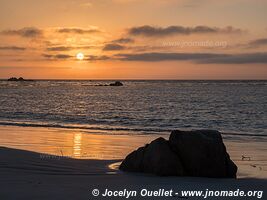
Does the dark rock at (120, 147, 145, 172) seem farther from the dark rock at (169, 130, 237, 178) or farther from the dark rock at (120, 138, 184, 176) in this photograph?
the dark rock at (169, 130, 237, 178)

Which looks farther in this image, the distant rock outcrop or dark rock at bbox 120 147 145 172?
dark rock at bbox 120 147 145 172

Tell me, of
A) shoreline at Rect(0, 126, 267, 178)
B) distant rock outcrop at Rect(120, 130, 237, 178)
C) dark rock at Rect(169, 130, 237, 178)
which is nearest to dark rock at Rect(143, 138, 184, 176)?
distant rock outcrop at Rect(120, 130, 237, 178)

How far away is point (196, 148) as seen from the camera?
9992mm

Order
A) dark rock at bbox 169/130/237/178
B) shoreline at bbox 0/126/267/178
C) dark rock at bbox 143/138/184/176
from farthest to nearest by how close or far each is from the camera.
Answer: shoreline at bbox 0/126/267/178 < dark rock at bbox 169/130/237/178 < dark rock at bbox 143/138/184/176

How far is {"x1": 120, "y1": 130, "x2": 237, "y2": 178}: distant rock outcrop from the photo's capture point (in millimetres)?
9906

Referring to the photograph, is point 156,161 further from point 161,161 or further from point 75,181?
point 75,181

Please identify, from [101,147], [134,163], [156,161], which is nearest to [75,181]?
[134,163]

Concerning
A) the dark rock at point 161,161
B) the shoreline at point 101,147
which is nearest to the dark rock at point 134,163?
the dark rock at point 161,161

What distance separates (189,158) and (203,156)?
1.16 feet

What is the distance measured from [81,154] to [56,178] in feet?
15.3

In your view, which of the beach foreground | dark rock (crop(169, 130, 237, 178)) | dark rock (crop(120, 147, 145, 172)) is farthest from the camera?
dark rock (crop(120, 147, 145, 172))

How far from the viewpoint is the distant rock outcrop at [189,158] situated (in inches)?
390

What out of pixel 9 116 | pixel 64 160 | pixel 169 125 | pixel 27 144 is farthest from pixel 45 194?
pixel 9 116

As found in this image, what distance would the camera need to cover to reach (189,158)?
1003cm
